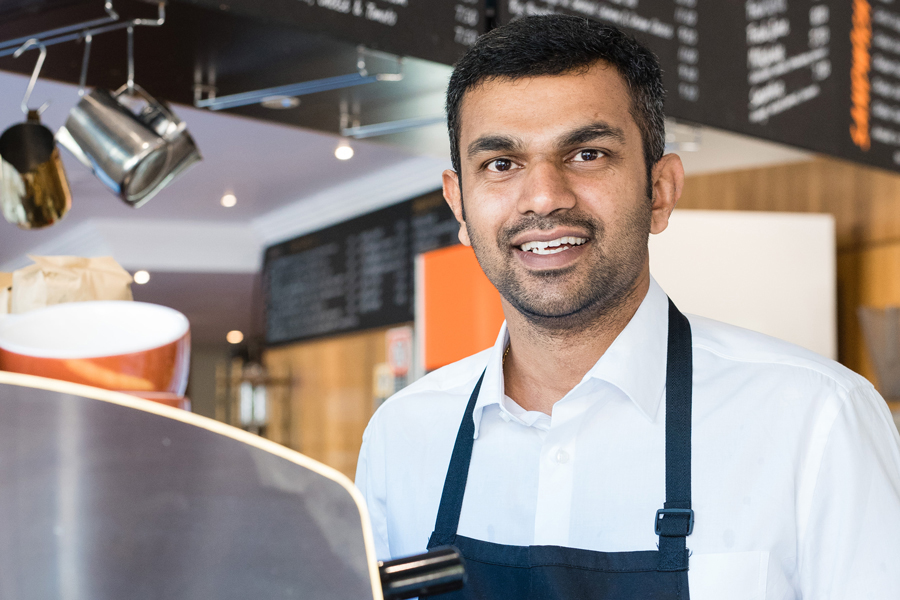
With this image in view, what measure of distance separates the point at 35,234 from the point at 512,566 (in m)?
1.38

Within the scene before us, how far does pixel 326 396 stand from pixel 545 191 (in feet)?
6.27

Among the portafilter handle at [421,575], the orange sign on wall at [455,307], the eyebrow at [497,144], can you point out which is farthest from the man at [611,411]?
the orange sign on wall at [455,307]

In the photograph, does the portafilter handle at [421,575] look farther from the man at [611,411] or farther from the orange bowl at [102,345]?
the man at [611,411]

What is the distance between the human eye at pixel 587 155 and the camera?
869mm

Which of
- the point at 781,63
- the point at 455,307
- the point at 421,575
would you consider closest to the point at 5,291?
the point at 421,575

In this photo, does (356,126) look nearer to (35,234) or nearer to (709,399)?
(35,234)

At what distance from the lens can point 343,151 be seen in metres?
2.41

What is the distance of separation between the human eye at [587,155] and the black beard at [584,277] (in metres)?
0.06

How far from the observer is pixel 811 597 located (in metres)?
0.78

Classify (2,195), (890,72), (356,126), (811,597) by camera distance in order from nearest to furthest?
(811,597)
(2,195)
(356,126)
(890,72)

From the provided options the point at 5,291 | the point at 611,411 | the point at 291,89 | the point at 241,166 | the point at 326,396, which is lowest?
the point at 326,396

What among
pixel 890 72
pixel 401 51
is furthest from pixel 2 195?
pixel 890 72

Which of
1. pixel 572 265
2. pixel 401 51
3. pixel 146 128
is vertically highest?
pixel 401 51

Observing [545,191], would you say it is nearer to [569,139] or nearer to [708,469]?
[569,139]
